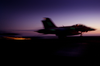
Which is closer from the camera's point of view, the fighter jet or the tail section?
the fighter jet

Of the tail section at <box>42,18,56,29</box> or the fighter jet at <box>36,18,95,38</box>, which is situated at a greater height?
the tail section at <box>42,18,56,29</box>

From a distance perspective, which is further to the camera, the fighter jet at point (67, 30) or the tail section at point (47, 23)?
the tail section at point (47, 23)

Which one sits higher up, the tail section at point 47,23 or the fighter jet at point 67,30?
the tail section at point 47,23

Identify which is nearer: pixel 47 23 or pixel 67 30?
pixel 67 30

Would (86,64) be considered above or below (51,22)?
below

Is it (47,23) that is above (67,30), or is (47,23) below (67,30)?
above

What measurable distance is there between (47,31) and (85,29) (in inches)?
298

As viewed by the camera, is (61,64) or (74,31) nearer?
(61,64)

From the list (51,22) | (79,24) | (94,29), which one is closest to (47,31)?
(51,22)

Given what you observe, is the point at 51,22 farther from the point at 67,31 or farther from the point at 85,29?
the point at 85,29

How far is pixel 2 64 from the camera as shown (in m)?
3.74

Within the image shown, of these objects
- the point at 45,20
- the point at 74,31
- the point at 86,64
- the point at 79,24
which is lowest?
the point at 86,64

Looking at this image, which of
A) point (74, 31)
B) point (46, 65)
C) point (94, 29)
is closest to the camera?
point (46, 65)

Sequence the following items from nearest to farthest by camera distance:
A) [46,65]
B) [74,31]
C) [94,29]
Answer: [46,65] → [74,31] → [94,29]
